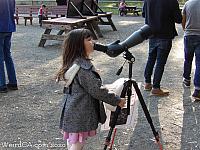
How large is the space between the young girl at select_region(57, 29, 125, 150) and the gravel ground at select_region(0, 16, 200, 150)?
927 mm

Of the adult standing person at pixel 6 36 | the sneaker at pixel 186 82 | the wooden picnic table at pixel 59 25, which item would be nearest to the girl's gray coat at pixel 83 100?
the adult standing person at pixel 6 36

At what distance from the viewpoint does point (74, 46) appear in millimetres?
3033

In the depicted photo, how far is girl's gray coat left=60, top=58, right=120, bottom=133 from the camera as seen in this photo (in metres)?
3.01

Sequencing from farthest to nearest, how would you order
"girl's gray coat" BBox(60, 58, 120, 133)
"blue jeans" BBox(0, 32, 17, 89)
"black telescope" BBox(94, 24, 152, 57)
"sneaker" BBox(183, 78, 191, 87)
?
"sneaker" BBox(183, 78, 191, 87) → "blue jeans" BBox(0, 32, 17, 89) → "black telescope" BBox(94, 24, 152, 57) → "girl's gray coat" BBox(60, 58, 120, 133)

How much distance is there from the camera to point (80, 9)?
11.7 m

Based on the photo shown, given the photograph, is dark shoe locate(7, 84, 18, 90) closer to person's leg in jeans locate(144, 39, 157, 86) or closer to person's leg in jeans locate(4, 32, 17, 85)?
person's leg in jeans locate(4, 32, 17, 85)

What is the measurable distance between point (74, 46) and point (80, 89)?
361mm

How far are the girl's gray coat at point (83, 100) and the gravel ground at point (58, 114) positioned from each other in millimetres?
940

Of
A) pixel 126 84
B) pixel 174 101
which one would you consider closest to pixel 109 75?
pixel 174 101

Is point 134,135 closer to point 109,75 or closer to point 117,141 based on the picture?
point 117,141

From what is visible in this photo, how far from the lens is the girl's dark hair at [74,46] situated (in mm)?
3016

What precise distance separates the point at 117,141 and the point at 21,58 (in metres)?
5.16

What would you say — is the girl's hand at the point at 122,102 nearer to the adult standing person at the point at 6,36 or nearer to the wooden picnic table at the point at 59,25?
the adult standing person at the point at 6,36

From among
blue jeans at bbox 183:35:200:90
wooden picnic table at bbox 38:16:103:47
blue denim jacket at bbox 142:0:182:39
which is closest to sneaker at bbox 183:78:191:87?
blue jeans at bbox 183:35:200:90
